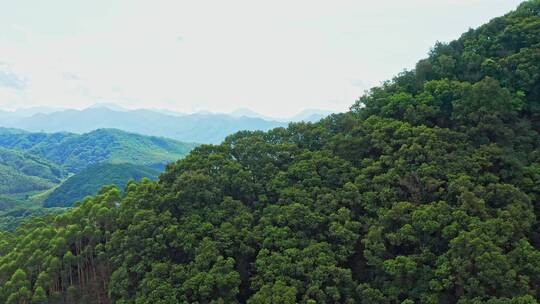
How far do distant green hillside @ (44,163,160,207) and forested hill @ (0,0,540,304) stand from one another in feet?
247

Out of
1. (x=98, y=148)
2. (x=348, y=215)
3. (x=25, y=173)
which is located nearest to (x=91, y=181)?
(x=25, y=173)

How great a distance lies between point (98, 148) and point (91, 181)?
222 ft

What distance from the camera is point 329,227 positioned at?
14.8m

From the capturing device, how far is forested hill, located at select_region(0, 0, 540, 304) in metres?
12.8

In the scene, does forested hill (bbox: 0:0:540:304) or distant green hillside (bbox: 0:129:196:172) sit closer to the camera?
forested hill (bbox: 0:0:540:304)

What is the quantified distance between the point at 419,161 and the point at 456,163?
4.10ft

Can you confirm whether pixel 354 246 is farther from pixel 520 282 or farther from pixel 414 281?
pixel 520 282

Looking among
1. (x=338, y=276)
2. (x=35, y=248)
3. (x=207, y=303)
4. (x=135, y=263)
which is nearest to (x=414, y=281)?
(x=338, y=276)

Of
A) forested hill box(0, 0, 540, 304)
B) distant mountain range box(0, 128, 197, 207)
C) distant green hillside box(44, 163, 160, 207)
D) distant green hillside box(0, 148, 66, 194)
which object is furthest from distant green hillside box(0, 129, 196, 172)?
forested hill box(0, 0, 540, 304)

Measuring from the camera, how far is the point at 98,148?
522ft

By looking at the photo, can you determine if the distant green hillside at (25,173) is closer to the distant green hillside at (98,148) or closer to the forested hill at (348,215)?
the distant green hillside at (98,148)

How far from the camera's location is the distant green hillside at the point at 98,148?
147500mm

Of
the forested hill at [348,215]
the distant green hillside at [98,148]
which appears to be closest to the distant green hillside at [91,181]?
the distant green hillside at [98,148]

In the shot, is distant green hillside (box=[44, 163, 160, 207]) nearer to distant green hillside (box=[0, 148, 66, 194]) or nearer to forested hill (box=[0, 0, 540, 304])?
distant green hillside (box=[0, 148, 66, 194])
